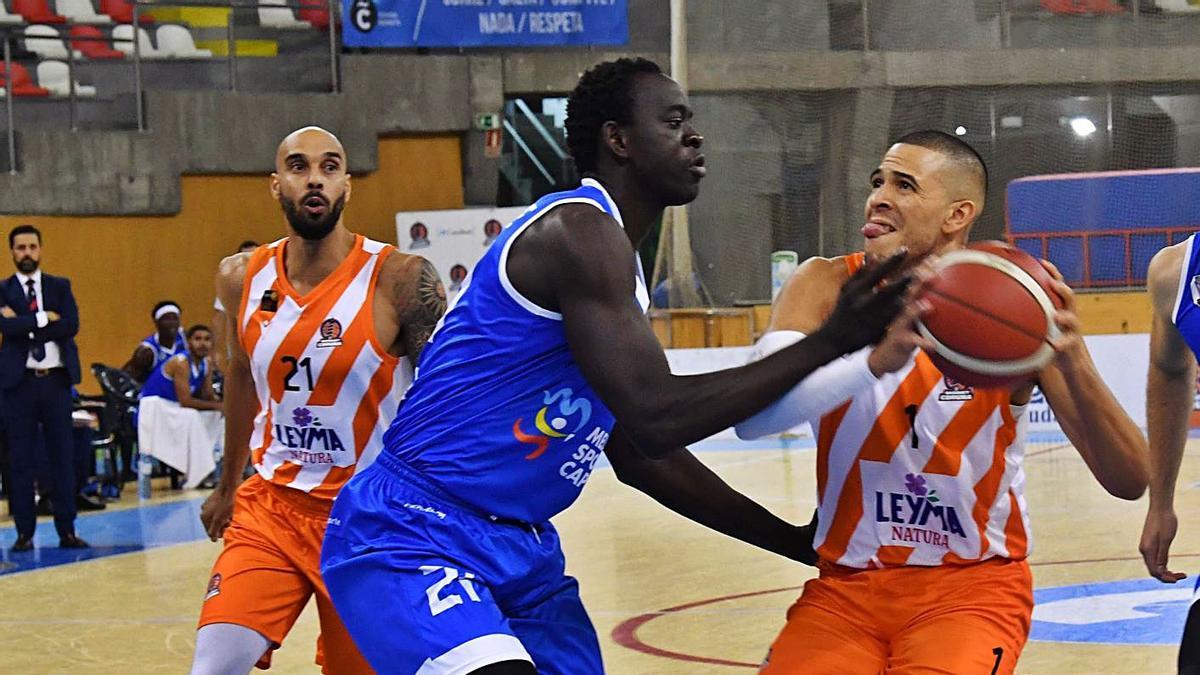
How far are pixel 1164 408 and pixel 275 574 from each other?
94.9 inches

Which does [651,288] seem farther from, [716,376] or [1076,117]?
[716,376]

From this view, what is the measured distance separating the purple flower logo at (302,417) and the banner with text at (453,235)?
14870mm

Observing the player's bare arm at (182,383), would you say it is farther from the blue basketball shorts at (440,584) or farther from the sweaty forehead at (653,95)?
the sweaty forehead at (653,95)

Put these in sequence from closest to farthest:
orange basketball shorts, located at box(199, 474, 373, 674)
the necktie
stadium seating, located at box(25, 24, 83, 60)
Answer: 1. orange basketball shorts, located at box(199, 474, 373, 674)
2. the necktie
3. stadium seating, located at box(25, 24, 83, 60)

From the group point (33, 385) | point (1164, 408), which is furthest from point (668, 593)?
point (33, 385)

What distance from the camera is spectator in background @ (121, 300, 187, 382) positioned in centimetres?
1534

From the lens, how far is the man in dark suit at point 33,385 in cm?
1072

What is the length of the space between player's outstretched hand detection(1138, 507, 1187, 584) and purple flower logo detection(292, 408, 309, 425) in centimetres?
237

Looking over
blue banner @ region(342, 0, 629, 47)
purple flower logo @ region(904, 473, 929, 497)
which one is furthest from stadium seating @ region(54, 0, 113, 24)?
purple flower logo @ region(904, 473, 929, 497)

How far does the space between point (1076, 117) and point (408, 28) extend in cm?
844

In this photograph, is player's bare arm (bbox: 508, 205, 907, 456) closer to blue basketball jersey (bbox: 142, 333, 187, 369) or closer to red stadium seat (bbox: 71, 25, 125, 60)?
blue basketball jersey (bbox: 142, 333, 187, 369)

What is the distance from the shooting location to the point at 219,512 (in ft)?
16.7

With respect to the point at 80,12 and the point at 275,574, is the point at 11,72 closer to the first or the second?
the point at 80,12

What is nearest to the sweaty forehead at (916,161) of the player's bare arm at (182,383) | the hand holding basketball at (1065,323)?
the hand holding basketball at (1065,323)
